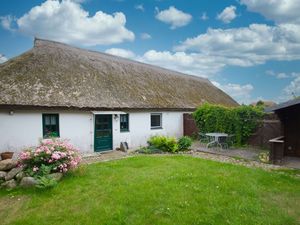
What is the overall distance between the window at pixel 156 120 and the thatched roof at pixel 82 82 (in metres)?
0.88

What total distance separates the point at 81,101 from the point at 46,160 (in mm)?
4935

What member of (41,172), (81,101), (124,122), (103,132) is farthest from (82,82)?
(41,172)

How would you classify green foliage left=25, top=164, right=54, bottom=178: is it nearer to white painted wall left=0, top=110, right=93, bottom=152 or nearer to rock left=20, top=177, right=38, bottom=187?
rock left=20, top=177, right=38, bottom=187

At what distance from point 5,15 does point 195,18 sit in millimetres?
12523

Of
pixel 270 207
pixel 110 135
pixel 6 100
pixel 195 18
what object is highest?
pixel 195 18

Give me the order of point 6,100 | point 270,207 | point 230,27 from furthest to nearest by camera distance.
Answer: point 230,27 → point 6,100 → point 270,207

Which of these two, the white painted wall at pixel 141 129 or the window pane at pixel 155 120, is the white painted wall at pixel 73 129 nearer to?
the white painted wall at pixel 141 129

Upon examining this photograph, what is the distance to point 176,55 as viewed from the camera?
26500 millimetres

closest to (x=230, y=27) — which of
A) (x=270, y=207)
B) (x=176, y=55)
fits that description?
(x=176, y=55)

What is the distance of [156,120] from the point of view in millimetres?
16484

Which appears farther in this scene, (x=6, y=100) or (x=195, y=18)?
(x=195, y=18)

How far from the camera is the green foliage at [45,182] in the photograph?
656 centimetres

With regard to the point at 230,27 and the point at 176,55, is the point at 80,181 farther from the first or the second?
the point at 176,55

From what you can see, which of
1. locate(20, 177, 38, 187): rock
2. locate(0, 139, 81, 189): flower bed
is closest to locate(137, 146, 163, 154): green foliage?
locate(0, 139, 81, 189): flower bed
